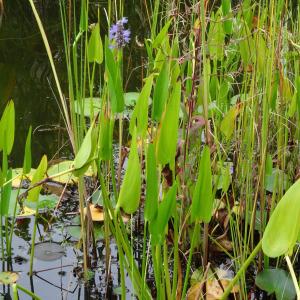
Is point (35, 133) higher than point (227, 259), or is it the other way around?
point (35, 133)

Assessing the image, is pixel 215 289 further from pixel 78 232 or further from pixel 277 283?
pixel 78 232

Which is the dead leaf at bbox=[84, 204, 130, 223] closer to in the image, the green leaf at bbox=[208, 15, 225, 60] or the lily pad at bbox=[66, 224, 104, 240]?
the lily pad at bbox=[66, 224, 104, 240]

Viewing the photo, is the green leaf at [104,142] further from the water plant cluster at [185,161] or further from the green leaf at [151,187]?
the green leaf at [151,187]

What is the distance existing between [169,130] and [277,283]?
584mm

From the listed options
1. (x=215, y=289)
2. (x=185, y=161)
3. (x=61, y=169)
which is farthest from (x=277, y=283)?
(x=61, y=169)

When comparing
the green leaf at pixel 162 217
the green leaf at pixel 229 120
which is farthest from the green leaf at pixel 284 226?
the green leaf at pixel 229 120

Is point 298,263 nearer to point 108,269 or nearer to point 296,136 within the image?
point 296,136

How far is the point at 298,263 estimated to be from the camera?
154cm

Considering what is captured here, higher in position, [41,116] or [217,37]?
[217,37]

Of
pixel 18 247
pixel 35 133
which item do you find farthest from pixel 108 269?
pixel 35 133

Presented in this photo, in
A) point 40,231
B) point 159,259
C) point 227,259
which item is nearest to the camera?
A: point 159,259

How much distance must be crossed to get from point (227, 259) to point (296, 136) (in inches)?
14.7

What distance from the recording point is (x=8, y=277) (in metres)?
1.43

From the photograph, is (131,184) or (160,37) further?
(160,37)
